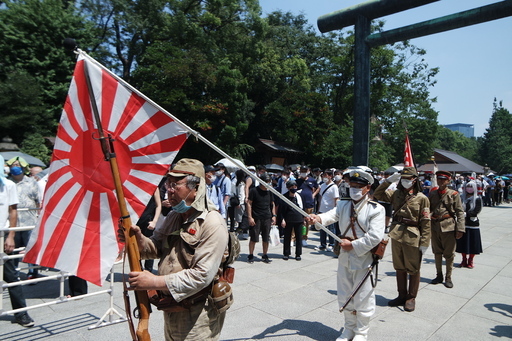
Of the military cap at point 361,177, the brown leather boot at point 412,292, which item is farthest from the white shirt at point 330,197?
the military cap at point 361,177

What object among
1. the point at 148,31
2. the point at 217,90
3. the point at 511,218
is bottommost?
the point at 511,218

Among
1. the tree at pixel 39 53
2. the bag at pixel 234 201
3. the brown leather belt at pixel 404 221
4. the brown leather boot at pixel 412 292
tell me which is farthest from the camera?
the tree at pixel 39 53

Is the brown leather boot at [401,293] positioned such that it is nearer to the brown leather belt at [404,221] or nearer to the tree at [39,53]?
the brown leather belt at [404,221]

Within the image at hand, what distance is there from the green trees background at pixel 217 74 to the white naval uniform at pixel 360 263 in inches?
715

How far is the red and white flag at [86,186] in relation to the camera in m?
2.88

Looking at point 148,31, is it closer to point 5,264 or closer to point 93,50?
point 93,50

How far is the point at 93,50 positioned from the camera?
2356 centimetres

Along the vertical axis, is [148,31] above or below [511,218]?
above

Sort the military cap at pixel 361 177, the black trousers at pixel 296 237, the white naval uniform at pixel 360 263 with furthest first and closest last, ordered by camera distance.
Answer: the black trousers at pixel 296 237, the military cap at pixel 361 177, the white naval uniform at pixel 360 263

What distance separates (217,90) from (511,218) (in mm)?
17503

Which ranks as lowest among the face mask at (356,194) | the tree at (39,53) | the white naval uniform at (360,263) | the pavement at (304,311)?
the pavement at (304,311)

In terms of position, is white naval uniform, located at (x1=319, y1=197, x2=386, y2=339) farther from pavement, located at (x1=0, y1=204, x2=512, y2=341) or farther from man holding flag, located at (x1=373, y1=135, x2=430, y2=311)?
man holding flag, located at (x1=373, y1=135, x2=430, y2=311)

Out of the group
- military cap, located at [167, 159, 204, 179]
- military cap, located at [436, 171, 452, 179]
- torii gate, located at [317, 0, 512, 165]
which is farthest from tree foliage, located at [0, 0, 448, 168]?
military cap, located at [167, 159, 204, 179]

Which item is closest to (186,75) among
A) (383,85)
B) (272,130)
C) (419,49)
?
(272,130)
